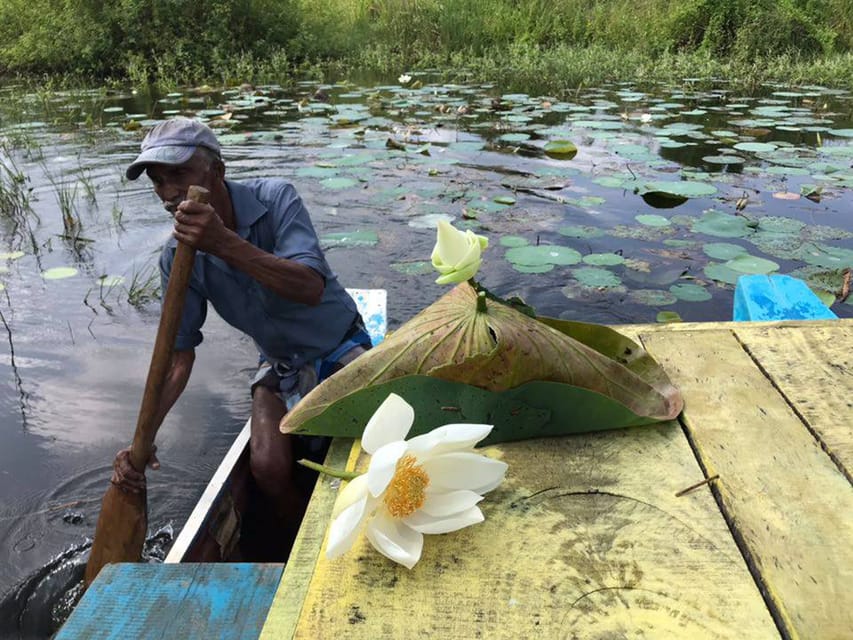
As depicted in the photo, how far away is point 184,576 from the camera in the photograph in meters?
1.12

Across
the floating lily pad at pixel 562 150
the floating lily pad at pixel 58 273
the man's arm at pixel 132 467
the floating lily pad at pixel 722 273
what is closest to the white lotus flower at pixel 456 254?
the man's arm at pixel 132 467

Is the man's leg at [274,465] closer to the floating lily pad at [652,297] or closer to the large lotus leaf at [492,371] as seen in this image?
the large lotus leaf at [492,371]

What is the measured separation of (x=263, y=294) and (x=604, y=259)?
98.2 inches

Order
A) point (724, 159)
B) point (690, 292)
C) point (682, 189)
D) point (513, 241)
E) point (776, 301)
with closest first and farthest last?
point (776, 301) < point (690, 292) < point (513, 241) < point (682, 189) < point (724, 159)

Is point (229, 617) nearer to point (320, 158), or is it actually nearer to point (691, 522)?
point (691, 522)

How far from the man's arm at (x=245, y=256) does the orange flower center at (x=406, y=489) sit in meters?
0.91

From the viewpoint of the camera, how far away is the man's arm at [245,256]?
1474mm

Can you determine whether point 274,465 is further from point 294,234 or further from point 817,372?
point 817,372

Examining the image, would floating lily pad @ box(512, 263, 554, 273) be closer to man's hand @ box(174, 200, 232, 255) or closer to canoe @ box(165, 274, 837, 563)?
canoe @ box(165, 274, 837, 563)

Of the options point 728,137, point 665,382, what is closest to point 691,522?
point 665,382

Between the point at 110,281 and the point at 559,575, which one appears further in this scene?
the point at 110,281

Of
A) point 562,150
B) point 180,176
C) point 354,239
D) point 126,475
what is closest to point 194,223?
point 180,176

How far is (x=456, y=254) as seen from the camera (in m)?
0.96

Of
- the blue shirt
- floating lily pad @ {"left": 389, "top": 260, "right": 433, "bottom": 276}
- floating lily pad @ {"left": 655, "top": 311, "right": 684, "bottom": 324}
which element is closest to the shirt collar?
the blue shirt
